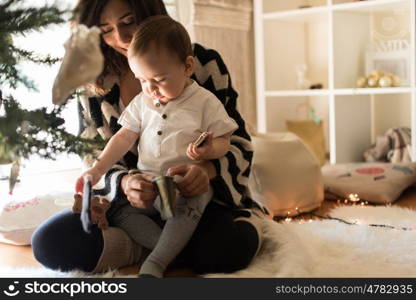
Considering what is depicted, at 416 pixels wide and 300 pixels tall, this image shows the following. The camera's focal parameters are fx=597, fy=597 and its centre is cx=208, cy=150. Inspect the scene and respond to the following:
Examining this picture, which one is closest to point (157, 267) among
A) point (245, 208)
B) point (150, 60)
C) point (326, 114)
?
point (245, 208)

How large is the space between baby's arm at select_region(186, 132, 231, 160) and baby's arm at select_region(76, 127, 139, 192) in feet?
0.64

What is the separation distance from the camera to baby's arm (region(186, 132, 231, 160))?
1.24 meters

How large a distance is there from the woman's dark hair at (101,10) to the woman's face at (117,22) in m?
0.01

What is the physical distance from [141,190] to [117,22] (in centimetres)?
42

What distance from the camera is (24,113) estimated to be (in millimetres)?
894

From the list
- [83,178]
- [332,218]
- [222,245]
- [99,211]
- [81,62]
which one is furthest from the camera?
[332,218]

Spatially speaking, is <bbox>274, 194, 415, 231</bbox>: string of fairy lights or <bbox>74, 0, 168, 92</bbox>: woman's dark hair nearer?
<bbox>74, 0, 168, 92</bbox>: woman's dark hair

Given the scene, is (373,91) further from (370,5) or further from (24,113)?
(24,113)

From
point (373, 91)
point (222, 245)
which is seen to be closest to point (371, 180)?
point (373, 91)

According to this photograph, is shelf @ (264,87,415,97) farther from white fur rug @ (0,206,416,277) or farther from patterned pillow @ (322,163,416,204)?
white fur rug @ (0,206,416,277)

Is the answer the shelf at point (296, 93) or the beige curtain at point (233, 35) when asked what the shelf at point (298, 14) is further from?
the shelf at point (296, 93)

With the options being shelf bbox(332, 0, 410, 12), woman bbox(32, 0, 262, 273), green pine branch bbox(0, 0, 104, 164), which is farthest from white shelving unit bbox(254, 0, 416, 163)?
green pine branch bbox(0, 0, 104, 164)

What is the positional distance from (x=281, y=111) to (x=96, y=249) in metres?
2.03

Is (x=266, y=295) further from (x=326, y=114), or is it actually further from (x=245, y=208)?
(x=326, y=114)
